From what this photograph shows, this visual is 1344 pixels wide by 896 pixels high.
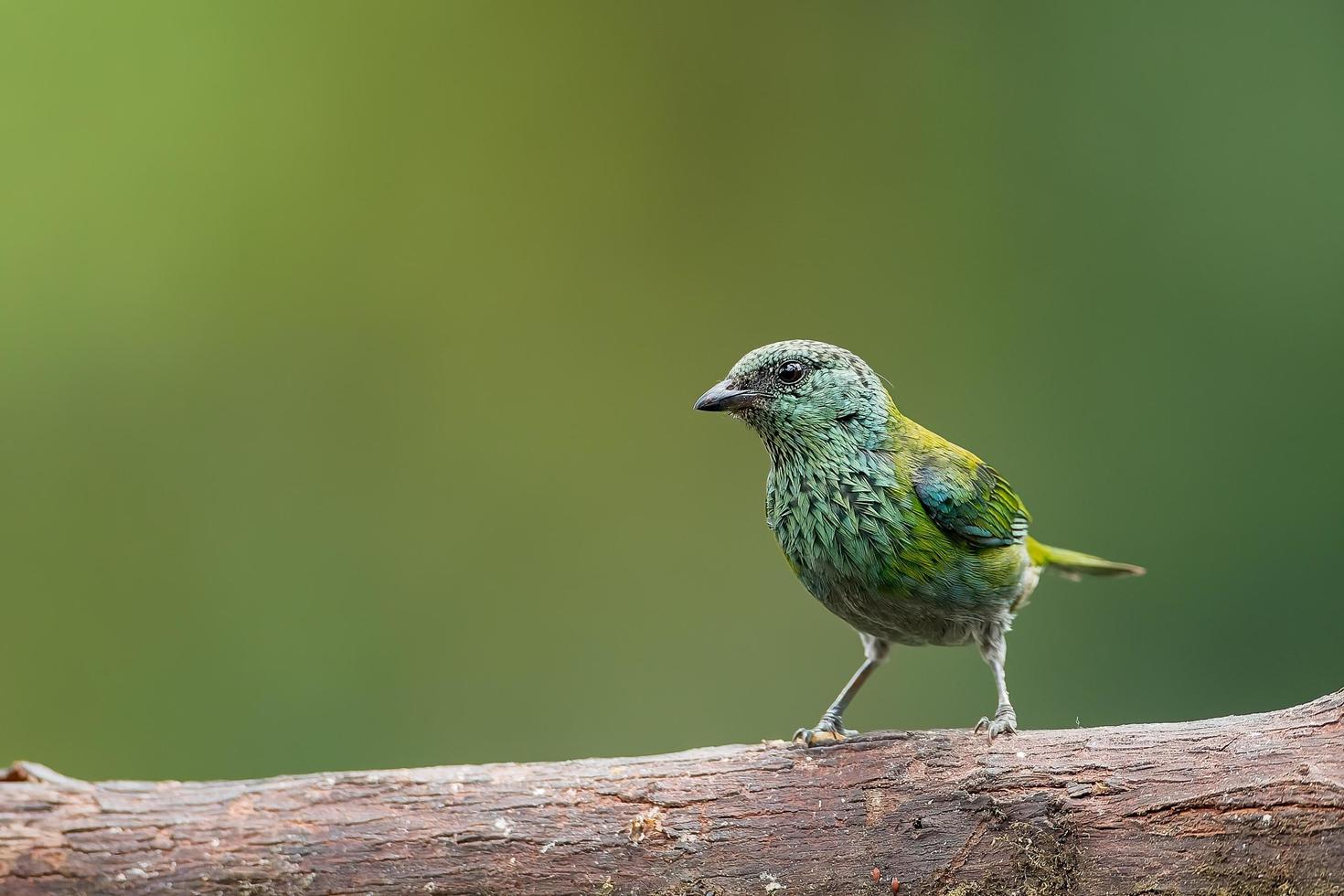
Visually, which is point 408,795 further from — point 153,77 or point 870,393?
point 153,77

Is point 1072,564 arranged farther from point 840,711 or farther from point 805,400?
point 805,400

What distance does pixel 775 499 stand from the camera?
3498 mm

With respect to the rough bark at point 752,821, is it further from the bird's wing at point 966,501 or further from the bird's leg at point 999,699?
the bird's wing at point 966,501

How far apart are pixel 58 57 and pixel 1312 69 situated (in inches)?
243

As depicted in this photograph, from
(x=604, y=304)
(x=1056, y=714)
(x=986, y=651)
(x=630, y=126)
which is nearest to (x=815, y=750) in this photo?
(x=986, y=651)

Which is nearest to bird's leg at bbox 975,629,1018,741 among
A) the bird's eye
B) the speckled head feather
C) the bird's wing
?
the bird's wing

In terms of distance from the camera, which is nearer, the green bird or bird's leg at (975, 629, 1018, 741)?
bird's leg at (975, 629, 1018, 741)

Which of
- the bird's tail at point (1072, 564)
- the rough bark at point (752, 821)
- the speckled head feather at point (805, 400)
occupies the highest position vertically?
the speckled head feather at point (805, 400)

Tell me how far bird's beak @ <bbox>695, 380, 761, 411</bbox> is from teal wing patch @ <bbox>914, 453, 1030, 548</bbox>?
52 centimetres

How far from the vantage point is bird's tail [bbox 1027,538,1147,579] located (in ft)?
13.1

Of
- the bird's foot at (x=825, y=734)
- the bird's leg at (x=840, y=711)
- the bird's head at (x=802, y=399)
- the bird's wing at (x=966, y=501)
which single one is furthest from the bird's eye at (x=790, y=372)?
the bird's foot at (x=825, y=734)

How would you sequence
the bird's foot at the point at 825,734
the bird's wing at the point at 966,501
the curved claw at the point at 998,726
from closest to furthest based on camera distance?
the curved claw at the point at 998,726 < the bird's foot at the point at 825,734 < the bird's wing at the point at 966,501

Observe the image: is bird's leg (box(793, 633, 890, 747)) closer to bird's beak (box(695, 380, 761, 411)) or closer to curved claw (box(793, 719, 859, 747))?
curved claw (box(793, 719, 859, 747))

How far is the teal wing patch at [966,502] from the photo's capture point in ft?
11.1
